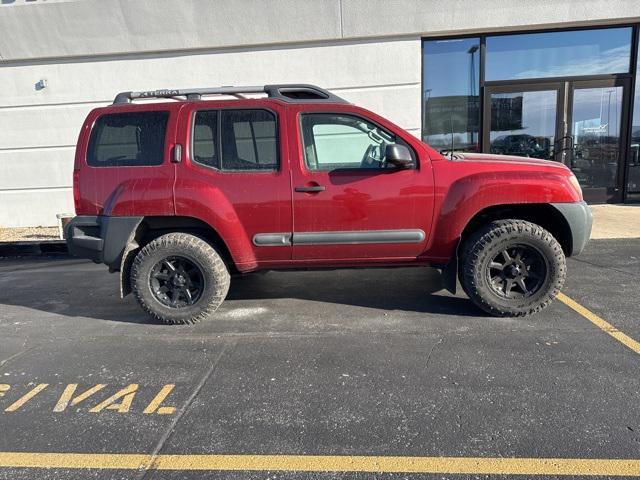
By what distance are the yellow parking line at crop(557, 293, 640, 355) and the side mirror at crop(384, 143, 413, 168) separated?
217cm

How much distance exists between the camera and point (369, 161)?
4.17 meters

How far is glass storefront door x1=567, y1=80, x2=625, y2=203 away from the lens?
31.8 ft

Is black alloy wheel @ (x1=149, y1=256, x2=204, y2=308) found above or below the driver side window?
below

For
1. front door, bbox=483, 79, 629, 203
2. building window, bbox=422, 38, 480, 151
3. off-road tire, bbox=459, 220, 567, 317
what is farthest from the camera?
front door, bbox=483, 79, 629, 203

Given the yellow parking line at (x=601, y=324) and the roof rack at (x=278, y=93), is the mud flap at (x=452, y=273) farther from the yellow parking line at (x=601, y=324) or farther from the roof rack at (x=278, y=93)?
the roof rack at (x=278, y=93)

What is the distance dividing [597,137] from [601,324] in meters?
7.61

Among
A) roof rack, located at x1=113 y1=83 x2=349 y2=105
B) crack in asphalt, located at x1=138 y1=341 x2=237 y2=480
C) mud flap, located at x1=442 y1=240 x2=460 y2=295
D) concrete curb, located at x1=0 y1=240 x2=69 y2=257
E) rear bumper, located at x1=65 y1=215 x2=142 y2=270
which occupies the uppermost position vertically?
roof rack, located at x1=113 y1=83 x2=349 y2=105

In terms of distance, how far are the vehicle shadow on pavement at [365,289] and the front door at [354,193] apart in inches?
26.8

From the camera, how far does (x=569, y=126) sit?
9812 mm

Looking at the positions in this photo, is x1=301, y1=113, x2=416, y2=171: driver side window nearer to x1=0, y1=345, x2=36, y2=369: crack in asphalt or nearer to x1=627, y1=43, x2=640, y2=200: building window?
x1=0, y1=345, x2=36, y2=369: crack in asphalt

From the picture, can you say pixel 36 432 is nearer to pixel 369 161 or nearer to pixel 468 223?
pixel 369 161

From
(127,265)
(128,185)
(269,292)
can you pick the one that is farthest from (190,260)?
(269,292)

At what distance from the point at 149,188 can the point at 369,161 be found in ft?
6.72

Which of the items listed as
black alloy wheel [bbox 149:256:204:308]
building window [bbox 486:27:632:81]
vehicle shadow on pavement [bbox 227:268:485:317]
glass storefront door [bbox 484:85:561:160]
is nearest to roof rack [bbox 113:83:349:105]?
black alloy wheel [bbox 149:256:204:308]
